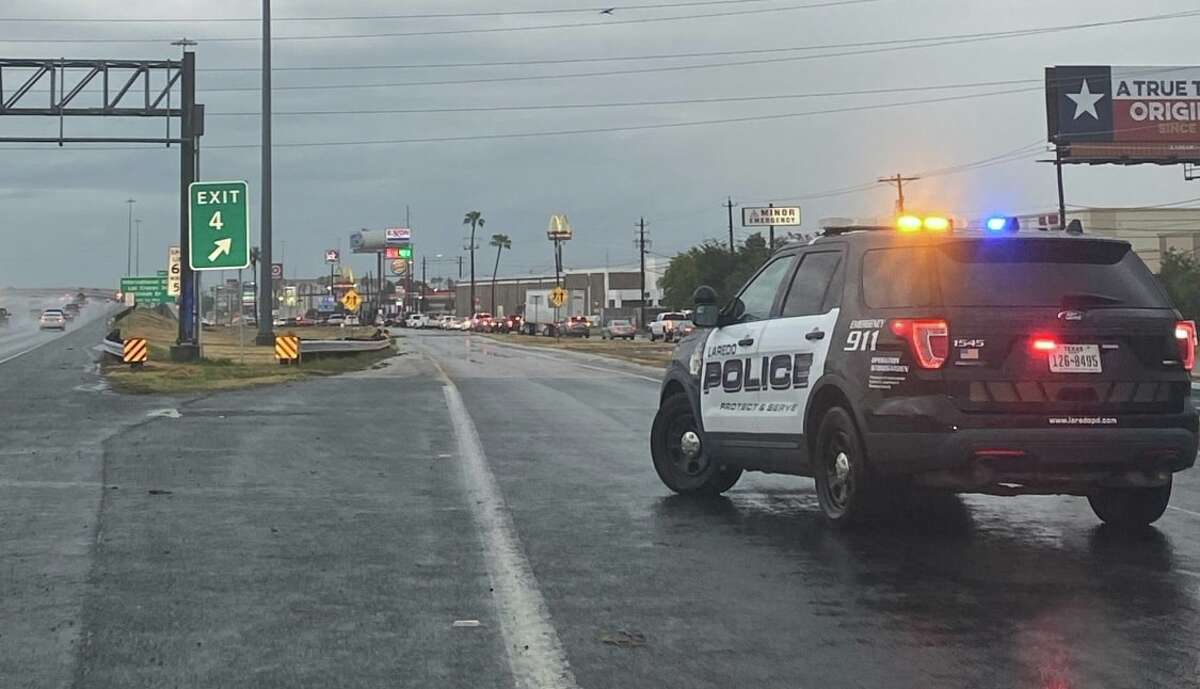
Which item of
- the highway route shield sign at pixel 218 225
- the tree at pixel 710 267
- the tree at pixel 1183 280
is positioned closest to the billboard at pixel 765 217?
the tree at pixel 710 267

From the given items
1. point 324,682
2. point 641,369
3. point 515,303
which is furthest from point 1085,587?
point 515,303

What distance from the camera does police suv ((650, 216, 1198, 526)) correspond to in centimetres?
735

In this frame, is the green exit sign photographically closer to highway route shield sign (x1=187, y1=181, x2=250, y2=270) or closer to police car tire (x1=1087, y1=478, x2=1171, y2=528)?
highway route shield sign (x1=187, y1=181, x2=250, y2=270)

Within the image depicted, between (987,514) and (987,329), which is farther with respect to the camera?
(987,514)

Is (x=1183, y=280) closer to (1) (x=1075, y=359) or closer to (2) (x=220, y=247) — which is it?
(2) (x=220, y=247)

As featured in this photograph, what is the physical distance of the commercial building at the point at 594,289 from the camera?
157250mm

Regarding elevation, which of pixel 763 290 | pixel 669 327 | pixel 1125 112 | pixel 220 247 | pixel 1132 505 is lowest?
pixel 1132 505

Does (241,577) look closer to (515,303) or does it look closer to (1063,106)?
(1063,106)

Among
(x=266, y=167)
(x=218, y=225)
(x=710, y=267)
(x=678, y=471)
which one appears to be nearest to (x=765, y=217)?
(x=710, y=267)

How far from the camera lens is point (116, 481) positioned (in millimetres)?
10812

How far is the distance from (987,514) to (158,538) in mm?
5512

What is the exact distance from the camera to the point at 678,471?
1017cm

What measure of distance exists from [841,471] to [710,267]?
91.2 meters

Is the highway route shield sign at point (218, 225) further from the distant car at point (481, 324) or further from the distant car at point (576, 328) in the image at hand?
the distant car at point (481, 324)
